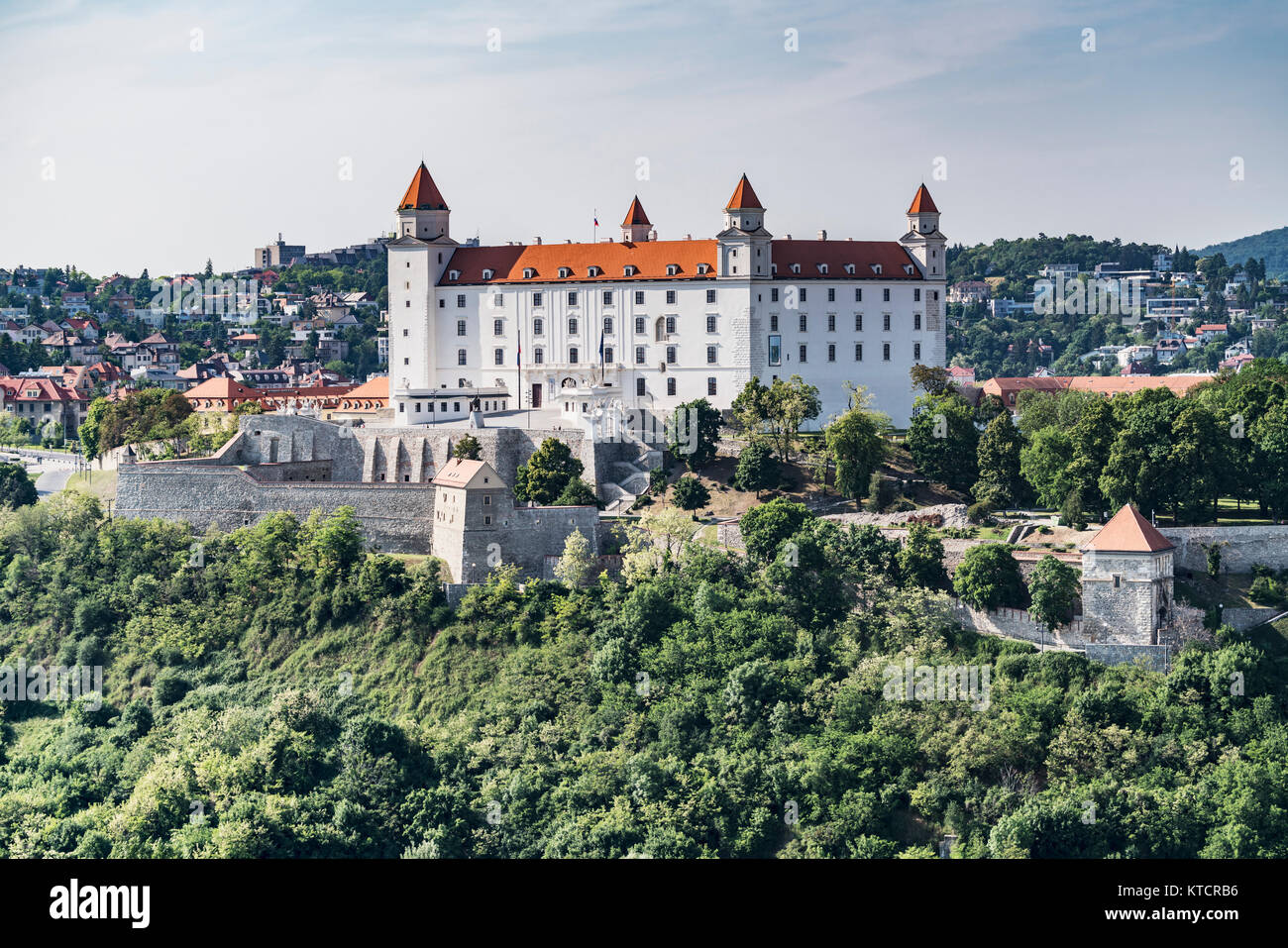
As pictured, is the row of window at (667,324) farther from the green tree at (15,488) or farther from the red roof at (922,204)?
the green tree at (15,488)

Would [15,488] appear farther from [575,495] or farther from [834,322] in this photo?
[834,322]

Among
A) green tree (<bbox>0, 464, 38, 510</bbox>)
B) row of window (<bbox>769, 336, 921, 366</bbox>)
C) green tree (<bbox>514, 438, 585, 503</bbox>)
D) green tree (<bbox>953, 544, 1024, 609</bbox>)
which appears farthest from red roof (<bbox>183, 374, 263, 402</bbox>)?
green tree (<bbox>953, 544, 1024, 609</bbox>)

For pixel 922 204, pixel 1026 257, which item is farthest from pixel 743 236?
pixel 1026 257

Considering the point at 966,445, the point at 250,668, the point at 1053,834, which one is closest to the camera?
the point at 1053,834

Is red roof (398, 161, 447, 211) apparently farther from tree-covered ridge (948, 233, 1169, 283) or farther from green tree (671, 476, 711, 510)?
tree-covered ridge (948, 233, 1169, 283)

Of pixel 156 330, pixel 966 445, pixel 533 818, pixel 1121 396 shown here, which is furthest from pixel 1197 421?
pixel 156 330

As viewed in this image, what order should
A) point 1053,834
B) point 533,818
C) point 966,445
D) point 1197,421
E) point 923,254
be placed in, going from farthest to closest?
point 923,254, point 966,445, point 1197,421, point 533,818, point 1053,834

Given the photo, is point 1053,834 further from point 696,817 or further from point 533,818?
point 533,818
